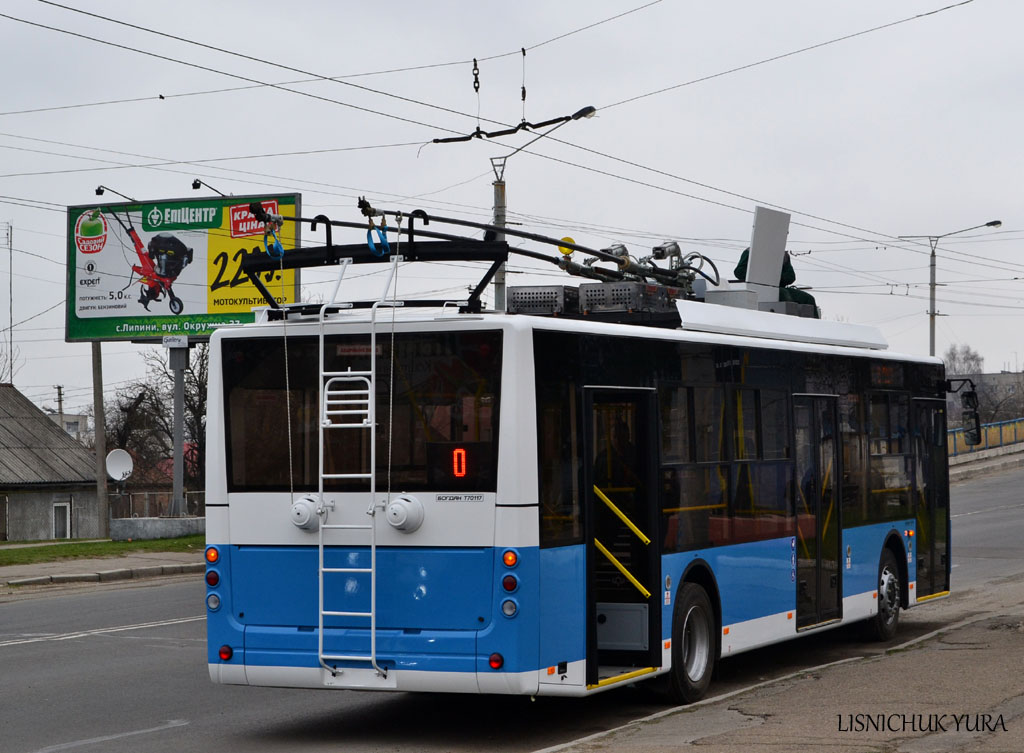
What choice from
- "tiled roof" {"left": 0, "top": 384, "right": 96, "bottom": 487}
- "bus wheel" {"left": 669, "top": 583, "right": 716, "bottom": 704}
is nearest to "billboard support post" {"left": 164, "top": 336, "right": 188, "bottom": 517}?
"tiled roof" {"left": 0, "top": 384, "right": 96, "bottom": 487}

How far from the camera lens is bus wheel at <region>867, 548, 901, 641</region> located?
14.5m

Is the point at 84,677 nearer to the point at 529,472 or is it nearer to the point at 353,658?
the point at 353,658

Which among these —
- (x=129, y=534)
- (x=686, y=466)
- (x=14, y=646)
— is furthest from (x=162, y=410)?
(x=686, y=466)

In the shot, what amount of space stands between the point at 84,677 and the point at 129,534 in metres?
21.0

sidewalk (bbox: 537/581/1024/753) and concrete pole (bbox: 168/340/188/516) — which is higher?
concrete pole (bbox: 168/340/188/516)

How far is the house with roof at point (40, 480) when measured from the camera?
55.3m

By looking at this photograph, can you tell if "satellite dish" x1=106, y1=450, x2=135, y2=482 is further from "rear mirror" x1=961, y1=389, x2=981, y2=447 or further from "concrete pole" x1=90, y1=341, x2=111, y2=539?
"rear mirror" x1=961, y1=389, x2=981, y2=447

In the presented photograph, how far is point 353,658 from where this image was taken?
362 inches

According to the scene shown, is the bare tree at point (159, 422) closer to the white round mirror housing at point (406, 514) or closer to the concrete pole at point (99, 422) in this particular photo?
the concrete pole at point (99, 422)

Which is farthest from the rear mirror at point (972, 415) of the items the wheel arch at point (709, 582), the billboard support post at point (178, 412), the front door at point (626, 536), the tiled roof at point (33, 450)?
the tiled roof at point (33, 450)

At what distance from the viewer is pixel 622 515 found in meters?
10.1

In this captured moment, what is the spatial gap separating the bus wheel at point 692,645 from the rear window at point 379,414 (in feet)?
7.64

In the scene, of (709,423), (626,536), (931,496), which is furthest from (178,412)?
(626,536)

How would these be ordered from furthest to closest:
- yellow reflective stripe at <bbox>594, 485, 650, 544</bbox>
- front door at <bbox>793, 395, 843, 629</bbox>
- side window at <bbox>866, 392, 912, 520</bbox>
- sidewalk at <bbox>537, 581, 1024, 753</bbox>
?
side window at <bbox>866, 392, 912, 520</bbox> → front door at <bbox>793, 395, 843, 629</bbox> → yellow reflective stripe at <bbox>594, 485, 650, 544</bbox> → sidewalk at <bbox>537, 581, 1024, 753</bbox>
